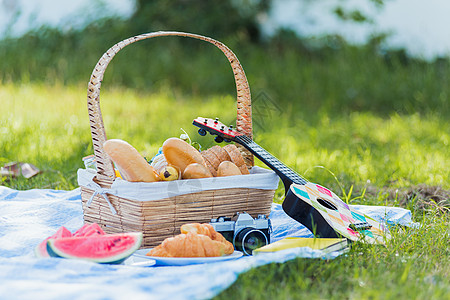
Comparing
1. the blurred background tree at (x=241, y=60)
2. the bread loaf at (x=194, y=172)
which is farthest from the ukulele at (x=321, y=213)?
the blurred background tree at (x=241, y=60)

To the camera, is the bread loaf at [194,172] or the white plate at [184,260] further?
the bread loaf at [194,172]

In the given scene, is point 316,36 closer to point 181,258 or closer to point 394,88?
point 394,88

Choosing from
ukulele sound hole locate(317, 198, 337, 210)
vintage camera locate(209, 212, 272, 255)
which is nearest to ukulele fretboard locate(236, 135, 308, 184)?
ukulele sound hole locate(317, 198, 337, 210)

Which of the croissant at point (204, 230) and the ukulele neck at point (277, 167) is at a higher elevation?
the ukulele neck at point (277, 167)

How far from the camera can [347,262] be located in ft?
6.95

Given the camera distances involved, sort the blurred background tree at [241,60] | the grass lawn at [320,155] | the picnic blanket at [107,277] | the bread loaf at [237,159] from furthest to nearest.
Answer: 1. the blurred background tree at [241,60]
2. the bread loaf at [237,159]
3. the grass lawn at [320,155]
4. the picnic blanket at [107,277]

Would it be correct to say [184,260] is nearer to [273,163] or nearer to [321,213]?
[321,213]

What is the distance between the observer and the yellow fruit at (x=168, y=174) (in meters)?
2.41

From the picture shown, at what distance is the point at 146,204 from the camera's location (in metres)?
2.29

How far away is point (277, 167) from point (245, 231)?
0.42 metres

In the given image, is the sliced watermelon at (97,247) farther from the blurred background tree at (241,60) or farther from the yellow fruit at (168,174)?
the blurred background tree at (241,60)

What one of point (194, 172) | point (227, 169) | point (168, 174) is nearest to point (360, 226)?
point (227, 169)

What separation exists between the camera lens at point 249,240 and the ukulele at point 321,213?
0.17 meters

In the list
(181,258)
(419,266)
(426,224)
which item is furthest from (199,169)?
(426,224)
